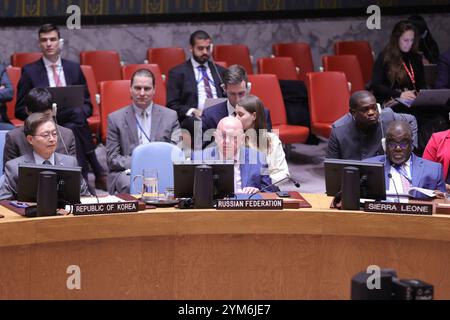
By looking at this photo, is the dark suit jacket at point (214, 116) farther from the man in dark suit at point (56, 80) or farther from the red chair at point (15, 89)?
the red chair at point (15, 89)

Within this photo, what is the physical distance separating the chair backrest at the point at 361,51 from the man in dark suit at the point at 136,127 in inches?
133

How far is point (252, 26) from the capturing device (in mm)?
9469

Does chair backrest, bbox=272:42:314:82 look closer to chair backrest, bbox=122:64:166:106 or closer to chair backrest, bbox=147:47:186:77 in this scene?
chair backrest, bbox=147:47:186:77

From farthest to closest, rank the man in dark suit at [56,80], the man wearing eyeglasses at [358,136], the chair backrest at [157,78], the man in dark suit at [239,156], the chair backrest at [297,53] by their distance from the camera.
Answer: the chair backrest at [297,53], the chair backrest at [157,78], the man in dark suit at [56,80], the man wearing eyeglasses at [358,136], the man in dark suit at [239,156]

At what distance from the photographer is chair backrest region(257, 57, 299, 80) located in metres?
8.33

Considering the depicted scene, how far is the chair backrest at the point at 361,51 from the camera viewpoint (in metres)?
9.23

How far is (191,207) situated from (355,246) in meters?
0.80

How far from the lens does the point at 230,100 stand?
6.36 m

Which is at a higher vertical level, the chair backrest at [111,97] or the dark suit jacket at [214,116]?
the chair backrest at [111,97]

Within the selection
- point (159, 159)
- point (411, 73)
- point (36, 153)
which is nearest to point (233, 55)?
point (411, 73)

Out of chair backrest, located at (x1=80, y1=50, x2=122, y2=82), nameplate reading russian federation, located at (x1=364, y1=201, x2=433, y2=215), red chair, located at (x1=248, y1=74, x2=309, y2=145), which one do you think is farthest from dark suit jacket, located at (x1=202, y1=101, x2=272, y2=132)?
chair backrest, located at (x1=80, y1=50, x2=122, y2=82)

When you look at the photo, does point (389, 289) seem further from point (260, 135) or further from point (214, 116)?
point (214, 116)

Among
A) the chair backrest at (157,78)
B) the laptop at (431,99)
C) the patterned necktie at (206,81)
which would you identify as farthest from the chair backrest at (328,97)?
the chair backrest at (157,78)

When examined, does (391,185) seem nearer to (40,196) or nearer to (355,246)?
(355,246)
